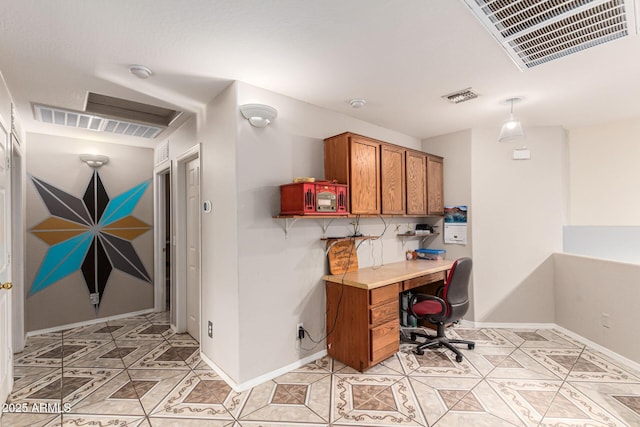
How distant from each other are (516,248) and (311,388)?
9.84 ft

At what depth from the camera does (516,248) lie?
3.81 metres

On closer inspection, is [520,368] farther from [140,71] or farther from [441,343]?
[140,71]

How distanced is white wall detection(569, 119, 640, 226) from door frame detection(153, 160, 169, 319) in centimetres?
537

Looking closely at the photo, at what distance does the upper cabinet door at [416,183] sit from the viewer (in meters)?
3.59

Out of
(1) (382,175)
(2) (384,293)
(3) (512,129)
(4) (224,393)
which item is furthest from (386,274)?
(3) (512,129)

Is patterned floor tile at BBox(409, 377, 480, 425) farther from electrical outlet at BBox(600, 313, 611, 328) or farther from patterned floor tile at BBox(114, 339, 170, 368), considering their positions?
patterned floor tile at BBox(114, 339, 170, 368)

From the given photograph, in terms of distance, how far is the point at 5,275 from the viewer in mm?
2281

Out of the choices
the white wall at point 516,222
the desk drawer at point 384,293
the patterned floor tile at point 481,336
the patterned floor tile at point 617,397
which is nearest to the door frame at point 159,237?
the desk drawer at point 384,293

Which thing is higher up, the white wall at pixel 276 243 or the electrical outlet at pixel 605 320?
the white wall at pixel 276 243

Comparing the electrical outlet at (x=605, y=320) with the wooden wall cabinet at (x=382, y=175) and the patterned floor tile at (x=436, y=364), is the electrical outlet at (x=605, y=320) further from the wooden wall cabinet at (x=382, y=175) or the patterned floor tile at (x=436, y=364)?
the wooden wall cabinet at (x=382, y=175)

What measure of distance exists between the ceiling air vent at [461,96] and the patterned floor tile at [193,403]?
3186mm

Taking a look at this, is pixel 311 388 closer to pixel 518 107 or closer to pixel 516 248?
pixel 516 248

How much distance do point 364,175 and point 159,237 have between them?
122 inches

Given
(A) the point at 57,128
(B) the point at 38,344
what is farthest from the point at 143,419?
(A) the point at 57,128
